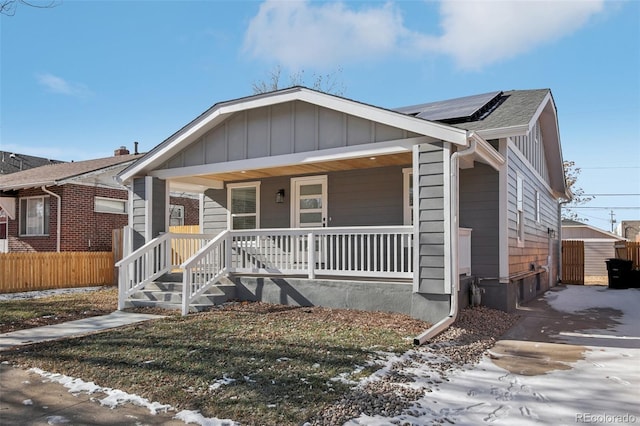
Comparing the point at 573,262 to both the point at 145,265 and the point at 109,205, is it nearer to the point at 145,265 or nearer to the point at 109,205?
the point at 145,265

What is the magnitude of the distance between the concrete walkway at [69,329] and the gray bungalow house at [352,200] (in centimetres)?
95

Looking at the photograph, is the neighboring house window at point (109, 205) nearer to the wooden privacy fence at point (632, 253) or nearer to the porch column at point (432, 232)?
the porch column at point (432, 232)

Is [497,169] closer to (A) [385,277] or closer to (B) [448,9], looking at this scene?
(A) [385,277]

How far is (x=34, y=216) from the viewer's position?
626 inches

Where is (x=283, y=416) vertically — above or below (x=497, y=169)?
below

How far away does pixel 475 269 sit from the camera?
27.8 ft

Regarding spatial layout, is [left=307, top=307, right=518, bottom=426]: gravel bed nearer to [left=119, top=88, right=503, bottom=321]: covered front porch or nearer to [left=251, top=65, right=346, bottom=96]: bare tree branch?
[left=119, top=88, right=503, bottom=321]: covered front porch

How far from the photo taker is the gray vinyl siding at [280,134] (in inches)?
304

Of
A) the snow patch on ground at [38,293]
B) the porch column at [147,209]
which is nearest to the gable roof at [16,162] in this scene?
the snow patch on ground at [38,293]

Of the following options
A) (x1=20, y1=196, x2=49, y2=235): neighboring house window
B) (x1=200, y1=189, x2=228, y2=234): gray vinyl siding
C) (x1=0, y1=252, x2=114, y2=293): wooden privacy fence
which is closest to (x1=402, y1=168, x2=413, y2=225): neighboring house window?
(x1=200, y1=189, x2=228, y2=234): gray vinyl siding

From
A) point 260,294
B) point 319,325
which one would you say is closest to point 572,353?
point 319,325

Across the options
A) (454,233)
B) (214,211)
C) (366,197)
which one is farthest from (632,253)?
(214,211)

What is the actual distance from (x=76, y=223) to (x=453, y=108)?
1292 centimetres

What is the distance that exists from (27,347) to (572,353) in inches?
283
